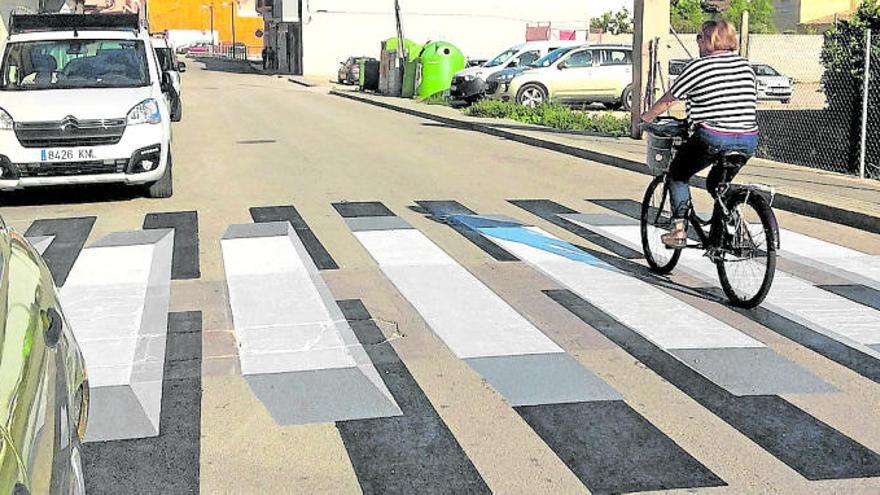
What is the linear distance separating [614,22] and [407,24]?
2837cm

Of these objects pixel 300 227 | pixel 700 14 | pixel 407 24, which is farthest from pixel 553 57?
pixel 700 14

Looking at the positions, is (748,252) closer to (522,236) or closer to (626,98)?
(522,236)

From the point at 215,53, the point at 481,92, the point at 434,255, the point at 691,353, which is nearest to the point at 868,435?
the point at 691,353

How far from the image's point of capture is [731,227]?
22.6ft

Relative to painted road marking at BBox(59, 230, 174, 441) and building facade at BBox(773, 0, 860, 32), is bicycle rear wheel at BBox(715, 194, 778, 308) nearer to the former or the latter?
painted road marking at BBox(59, 230, 174, 441)

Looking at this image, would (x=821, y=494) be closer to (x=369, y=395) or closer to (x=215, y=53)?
(x=369, y=395)

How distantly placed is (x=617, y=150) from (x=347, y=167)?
13.9ft

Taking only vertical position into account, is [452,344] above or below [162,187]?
below

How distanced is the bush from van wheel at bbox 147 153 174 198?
936cm

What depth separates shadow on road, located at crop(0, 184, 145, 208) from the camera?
37.3 feet

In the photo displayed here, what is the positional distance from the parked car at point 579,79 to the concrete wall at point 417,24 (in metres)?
37.3

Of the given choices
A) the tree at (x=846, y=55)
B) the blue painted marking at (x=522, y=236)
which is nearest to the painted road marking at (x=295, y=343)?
the blue painted marking at (x=522, y=236)

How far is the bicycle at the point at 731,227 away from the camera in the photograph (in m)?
6.57

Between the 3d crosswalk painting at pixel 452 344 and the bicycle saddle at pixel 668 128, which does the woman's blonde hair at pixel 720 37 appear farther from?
the 3d crosswalk painting at pixel 452 344
